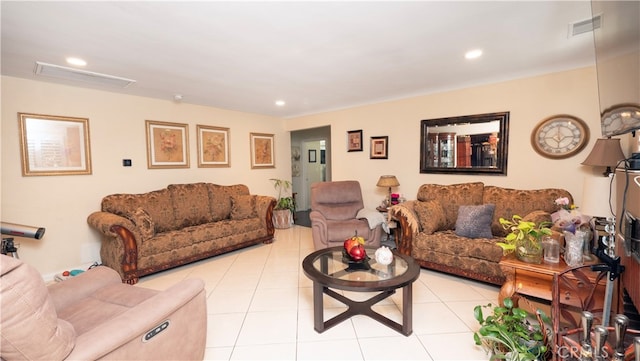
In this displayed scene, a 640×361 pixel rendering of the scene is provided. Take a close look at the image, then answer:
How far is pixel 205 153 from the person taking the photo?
4574 mm

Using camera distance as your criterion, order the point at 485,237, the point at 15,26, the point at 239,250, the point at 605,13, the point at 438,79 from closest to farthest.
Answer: the point at 605,13
the point at 15,26
the point at 485,237
the point at 438,79
the point at 239,250

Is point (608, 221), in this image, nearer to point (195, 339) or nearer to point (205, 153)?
point (195, 339)

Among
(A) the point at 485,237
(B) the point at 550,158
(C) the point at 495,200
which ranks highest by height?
(B) the point at 550,158

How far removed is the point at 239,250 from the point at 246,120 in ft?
7.93

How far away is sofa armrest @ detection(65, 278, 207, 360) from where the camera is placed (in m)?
1.10

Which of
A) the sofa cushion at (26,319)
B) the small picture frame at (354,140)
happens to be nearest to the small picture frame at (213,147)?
the small picture frame at (354,140)

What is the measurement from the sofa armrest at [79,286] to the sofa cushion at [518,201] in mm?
3623

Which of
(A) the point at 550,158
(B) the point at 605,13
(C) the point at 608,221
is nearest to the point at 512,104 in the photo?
(A) the point at 550,158

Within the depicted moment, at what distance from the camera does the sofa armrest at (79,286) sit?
5.44 ft

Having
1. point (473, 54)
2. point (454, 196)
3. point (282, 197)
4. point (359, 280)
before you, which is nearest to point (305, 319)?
point (359, 280)

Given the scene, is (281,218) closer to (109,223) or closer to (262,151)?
(262,151)

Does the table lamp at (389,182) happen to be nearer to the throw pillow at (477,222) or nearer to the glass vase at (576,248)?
the throw pillow at (477,222)

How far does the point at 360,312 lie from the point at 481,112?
114 inches

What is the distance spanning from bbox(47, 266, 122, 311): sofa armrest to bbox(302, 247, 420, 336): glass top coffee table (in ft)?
4.47
